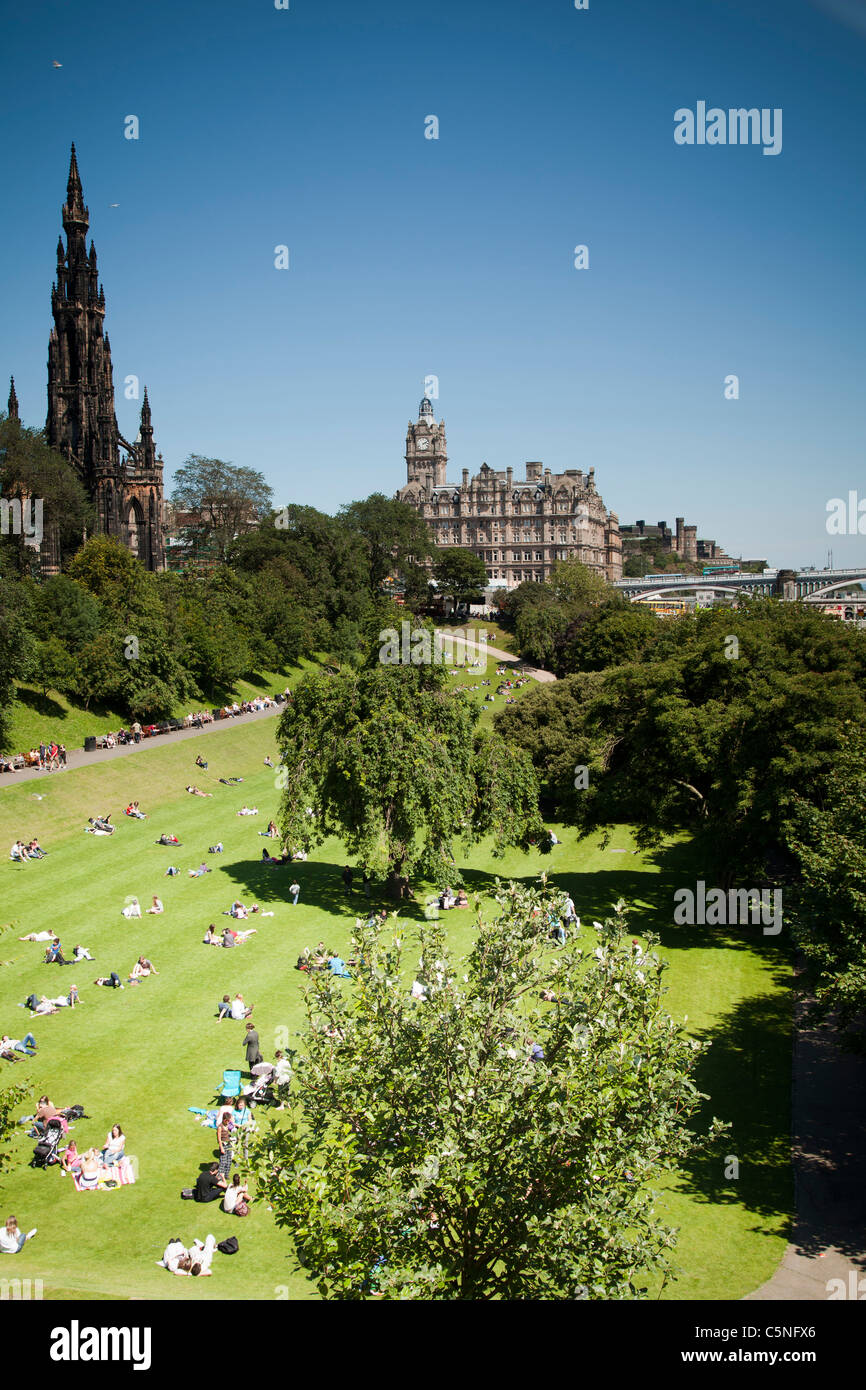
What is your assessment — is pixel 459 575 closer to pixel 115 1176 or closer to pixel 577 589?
pixel 577 589

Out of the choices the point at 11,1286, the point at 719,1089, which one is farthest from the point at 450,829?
the point at 11,1286

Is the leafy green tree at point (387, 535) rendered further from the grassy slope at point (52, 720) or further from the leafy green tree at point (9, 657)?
the leafy green tree at point (9, 657)

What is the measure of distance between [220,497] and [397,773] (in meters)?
84.1

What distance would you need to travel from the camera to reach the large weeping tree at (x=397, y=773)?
30.1m

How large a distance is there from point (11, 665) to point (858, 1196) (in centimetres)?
4193

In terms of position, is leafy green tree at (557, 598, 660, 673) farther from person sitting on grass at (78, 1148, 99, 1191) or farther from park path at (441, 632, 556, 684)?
person sitting on grass at (78, 1148, 99, 1191)

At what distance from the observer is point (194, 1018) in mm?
23281

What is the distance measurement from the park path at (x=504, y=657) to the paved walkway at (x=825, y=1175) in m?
72.2

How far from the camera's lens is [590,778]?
1405 inches

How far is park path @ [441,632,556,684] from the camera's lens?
96.4 metres

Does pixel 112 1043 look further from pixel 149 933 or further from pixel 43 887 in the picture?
pixel 43 887

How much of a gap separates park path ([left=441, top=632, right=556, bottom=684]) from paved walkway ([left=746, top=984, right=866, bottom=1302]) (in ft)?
237

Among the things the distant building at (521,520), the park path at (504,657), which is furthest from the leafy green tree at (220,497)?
the distant building at (521,520)

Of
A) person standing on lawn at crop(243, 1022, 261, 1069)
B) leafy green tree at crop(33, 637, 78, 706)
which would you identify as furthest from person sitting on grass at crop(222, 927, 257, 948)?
leafy green tree at crop(33, 637, 78, 706)
